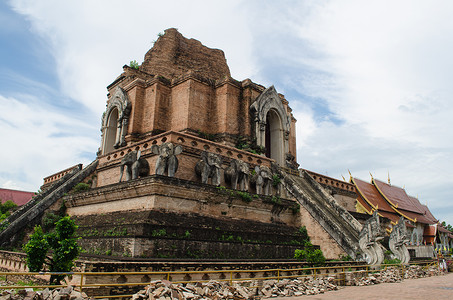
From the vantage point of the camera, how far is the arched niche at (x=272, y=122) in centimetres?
1861

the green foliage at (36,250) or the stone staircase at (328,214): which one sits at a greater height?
the stone staircase at (328,214)

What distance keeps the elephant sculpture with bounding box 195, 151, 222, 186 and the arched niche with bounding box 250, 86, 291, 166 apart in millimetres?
5564

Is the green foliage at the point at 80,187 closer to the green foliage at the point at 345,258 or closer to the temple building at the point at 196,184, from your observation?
the temple building at the point at 196,184

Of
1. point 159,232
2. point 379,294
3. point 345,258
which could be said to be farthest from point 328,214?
point 159,232

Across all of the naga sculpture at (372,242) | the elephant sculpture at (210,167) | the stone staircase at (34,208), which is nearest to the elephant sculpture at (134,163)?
the elephant sculpture at (210,167)

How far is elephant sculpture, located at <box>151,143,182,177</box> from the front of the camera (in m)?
12.2

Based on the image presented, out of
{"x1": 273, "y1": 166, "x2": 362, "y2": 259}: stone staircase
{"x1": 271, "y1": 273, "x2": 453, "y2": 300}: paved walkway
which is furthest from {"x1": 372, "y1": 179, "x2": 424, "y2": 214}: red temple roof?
{"x1": 271, "y1": 273, "x2": 453, "y2": 300}: paved walkway

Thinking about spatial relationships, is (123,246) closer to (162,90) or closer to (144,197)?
(144,197)

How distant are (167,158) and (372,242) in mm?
7635

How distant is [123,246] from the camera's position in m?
9.41

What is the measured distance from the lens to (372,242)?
12844mm

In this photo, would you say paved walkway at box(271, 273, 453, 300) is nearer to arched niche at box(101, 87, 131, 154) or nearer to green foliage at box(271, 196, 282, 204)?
green foliage at box(271, 196, 282, 204)

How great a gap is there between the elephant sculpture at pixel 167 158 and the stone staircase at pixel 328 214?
18.7ft

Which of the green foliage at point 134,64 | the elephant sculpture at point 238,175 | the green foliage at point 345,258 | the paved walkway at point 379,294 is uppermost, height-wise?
the green foliage at point 134,64
